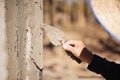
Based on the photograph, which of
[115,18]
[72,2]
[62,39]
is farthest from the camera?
[72,2]

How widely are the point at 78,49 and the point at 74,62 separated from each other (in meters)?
6.05

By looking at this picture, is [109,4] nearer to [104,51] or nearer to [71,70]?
[71,70]

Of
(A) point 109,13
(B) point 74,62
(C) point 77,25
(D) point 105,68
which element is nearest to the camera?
(A) point 109,13

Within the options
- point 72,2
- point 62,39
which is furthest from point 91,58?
point 72,2

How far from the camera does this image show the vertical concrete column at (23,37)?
182 centimetres

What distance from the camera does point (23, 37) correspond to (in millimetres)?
1847

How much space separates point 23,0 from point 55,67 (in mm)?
5985

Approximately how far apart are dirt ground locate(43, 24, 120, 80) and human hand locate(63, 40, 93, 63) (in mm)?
4676

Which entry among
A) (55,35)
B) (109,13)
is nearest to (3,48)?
(55,35)

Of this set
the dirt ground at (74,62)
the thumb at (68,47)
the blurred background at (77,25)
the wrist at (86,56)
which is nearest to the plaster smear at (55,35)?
the thumb at (68,47)

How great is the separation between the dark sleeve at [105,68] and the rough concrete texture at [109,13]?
37cm

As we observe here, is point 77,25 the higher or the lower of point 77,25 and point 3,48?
the lower

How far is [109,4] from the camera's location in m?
1.82

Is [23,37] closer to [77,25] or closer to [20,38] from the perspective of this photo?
[20,38]
